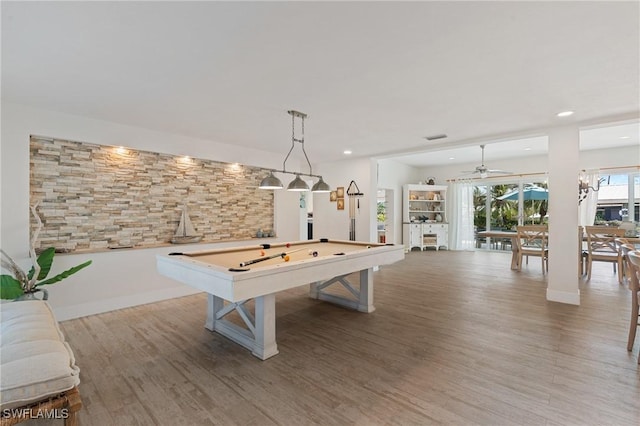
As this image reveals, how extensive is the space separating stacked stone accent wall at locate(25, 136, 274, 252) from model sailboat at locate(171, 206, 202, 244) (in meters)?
0.11

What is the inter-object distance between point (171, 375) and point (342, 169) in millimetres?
5267

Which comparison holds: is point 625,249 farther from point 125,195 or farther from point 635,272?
point 125,195

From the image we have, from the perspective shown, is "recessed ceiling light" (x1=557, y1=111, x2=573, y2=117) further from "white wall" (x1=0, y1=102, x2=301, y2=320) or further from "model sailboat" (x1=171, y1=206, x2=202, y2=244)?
"model sailboat" (x1=171, y1=206, x2=202, y2=244)

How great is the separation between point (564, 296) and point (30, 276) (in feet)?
21.7

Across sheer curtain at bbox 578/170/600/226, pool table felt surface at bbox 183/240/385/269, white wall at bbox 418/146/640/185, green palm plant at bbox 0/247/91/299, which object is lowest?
green palm plant at bbox 0/247/91/299

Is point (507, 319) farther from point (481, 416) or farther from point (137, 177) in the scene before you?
point (137, 177)

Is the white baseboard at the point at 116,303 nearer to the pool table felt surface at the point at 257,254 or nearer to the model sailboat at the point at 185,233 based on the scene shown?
the model sailboat at the point at 185,233

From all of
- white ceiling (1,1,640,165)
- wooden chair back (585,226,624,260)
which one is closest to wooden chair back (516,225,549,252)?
wooden chair back (585,226,624,260)

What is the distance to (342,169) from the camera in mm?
6738

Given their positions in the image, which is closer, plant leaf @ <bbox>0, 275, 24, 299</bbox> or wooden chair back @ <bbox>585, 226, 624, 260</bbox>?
plant leaf @ <bbox>0, 275, 24, 299</bbox>

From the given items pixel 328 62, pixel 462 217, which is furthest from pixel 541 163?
pixel 328 62

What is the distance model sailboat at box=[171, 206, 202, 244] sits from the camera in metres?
4.62

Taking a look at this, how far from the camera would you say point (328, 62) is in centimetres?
233

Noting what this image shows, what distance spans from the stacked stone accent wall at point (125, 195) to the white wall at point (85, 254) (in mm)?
149
